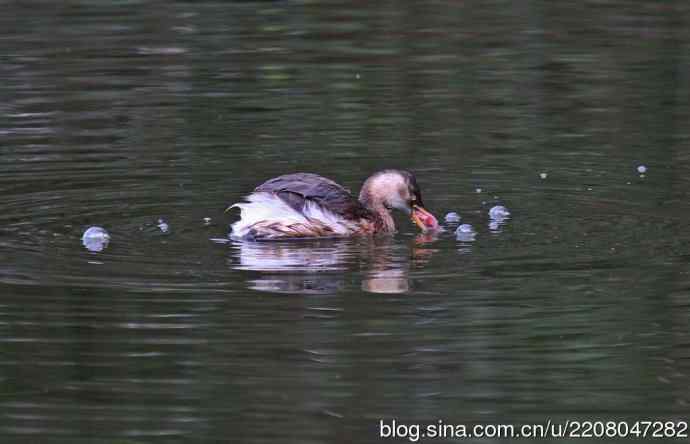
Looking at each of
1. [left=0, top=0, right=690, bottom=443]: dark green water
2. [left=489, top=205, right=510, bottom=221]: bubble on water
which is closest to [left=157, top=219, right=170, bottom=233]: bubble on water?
[left=0, top=0, right=690, bottom=443]: dark green water

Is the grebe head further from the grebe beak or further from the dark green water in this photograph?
the dark green water

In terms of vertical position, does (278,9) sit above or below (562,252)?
above

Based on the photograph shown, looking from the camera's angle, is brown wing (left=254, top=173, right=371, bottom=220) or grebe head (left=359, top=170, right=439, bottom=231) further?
grebe head (left=359, top=170, right=439, bottom=231)

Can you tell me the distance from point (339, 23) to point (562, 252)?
371 inches

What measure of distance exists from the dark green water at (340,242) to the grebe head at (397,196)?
30cm

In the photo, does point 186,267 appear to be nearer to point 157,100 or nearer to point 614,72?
point 157,100

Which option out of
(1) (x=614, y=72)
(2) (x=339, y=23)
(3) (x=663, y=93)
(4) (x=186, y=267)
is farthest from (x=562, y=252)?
(2) (x=339, y=23)

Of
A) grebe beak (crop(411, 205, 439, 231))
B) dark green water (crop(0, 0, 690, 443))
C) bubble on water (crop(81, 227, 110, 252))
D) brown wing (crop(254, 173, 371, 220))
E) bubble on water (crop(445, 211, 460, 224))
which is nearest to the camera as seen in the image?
dark green water (crop(0, 0, 690, 443))

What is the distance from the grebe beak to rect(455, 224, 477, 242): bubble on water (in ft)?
0.81

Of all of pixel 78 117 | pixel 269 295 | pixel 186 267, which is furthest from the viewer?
pixel 78 117

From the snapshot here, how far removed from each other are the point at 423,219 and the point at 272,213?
3.30ft

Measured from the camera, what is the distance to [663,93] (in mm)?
14195

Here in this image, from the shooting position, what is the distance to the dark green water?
6793 millimetres

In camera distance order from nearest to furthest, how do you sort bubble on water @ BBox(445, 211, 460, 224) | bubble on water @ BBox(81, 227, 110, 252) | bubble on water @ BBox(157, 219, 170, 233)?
bubble on water @ BBox(81, 227, 110, 252) < bubble on water @ BBox(157, 219, 170, 233) < bubble on water @ BBox(445, 211, 460, 224)
